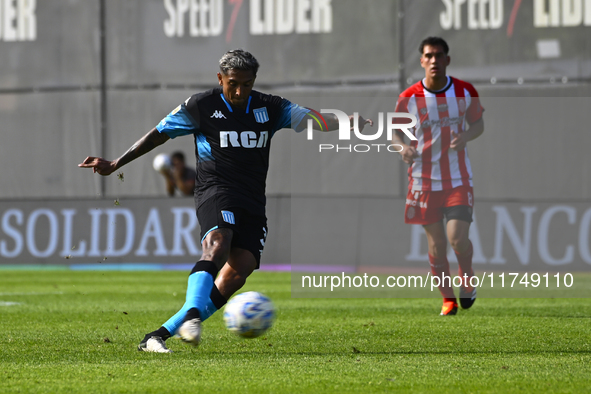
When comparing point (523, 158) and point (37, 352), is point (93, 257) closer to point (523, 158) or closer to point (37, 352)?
point (523, 158)

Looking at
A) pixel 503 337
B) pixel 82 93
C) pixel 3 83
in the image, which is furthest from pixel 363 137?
pixel 3 83

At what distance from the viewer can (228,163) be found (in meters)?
6.09

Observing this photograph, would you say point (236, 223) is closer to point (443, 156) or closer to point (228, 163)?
point (228, 163)

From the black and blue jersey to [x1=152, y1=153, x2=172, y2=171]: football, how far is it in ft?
39.3

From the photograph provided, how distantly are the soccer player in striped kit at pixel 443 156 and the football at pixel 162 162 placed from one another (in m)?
9.92

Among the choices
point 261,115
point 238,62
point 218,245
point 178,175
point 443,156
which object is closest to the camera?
point 218,245

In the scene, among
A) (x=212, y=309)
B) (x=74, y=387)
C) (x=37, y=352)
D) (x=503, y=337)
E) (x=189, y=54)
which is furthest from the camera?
(x=189, y=54)

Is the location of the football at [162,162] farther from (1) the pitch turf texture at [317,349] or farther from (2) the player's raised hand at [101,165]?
(2) the player's raised hand at [101,165]

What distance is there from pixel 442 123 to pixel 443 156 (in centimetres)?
31

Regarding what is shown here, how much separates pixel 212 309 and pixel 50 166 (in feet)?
45.4

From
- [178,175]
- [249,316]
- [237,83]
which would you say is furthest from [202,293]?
[178,175]

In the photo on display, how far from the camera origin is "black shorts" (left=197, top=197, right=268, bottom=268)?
5887 millimetres

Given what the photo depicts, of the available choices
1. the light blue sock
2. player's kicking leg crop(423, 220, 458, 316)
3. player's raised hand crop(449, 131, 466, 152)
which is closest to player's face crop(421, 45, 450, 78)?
player's raised hand crop(449, 131, 466, 152)

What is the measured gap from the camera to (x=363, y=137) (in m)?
11.5
